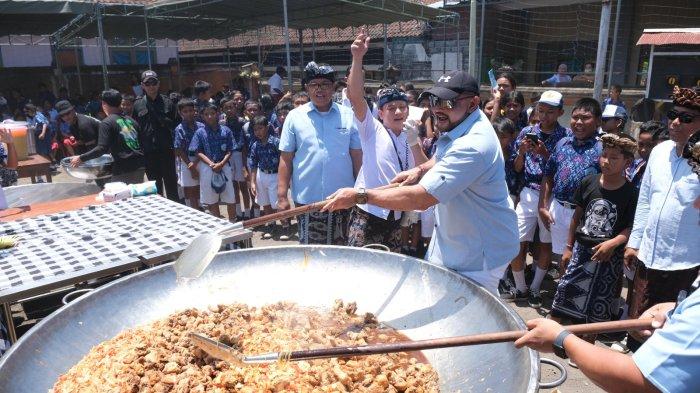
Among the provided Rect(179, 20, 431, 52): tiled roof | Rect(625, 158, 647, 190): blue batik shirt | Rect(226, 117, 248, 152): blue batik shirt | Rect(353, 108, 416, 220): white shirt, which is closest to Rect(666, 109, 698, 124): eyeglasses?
Rect(625, 158, 647, 190): blue batik shirt

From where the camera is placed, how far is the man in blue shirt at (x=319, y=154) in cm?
353

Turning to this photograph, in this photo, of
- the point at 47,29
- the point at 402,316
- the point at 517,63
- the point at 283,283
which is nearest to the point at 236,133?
the point at 283,283

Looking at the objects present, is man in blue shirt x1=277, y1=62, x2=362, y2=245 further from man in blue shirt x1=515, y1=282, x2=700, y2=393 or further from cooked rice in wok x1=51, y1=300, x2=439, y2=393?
man in blue shirt x1=515, y1=282, x2=700, y2=393

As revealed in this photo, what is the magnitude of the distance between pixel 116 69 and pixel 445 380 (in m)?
17.7

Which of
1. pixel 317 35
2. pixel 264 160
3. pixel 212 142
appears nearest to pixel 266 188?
pixel 264 160

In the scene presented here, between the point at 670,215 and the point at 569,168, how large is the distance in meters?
1.03

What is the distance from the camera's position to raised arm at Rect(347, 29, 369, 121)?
3.02m

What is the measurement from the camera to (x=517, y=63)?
1237cm

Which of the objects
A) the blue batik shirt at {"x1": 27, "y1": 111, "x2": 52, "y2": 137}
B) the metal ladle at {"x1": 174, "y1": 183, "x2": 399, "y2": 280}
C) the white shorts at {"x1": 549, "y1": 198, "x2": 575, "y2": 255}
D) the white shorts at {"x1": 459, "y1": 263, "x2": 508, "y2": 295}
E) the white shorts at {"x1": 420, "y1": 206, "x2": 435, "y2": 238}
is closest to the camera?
the metal ladle at {"x1": 174, "y1": 183, "x2": 399, "y2": 280}

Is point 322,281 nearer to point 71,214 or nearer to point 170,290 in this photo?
point 170,290

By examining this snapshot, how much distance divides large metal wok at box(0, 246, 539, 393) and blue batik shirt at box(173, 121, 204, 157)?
12.5ft

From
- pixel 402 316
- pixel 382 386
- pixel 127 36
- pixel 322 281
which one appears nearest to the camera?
pixel 382 386

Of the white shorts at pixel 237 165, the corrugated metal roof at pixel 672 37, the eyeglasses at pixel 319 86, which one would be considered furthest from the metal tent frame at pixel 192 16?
the eyeglasses at pixel 319 86

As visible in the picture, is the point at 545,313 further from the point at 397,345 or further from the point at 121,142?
the point at 121,142
